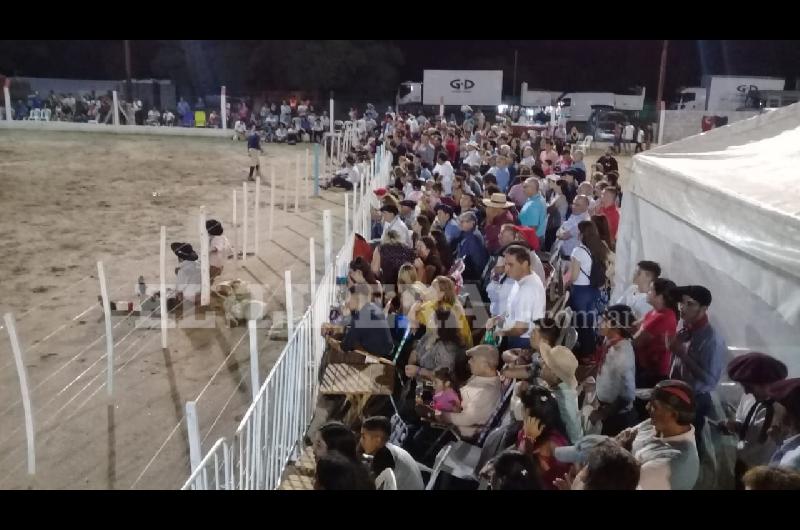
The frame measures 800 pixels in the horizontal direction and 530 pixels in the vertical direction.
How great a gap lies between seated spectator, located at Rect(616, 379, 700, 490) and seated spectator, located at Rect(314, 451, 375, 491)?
1.25 meters

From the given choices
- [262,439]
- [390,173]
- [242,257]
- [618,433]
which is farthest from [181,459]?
[390,173]

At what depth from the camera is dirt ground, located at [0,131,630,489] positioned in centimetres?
521

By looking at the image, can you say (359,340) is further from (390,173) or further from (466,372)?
(390,173)

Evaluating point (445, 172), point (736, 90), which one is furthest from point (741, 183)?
point (736, 90)

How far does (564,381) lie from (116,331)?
5296 mm

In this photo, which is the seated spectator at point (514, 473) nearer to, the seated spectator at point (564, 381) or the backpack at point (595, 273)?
the seated spectator at point (564, 381)

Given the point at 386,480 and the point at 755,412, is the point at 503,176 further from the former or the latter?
the point at 386,480

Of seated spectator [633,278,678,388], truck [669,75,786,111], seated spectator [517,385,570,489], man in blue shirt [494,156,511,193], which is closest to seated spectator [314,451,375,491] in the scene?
seated spectator [517,385,570,489]

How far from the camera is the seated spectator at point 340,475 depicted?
308 centimetres

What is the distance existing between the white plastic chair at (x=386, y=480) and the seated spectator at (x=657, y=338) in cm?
201

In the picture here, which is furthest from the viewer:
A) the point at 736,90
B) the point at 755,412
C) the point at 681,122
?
the point at 736,90

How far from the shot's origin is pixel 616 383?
4113 millimetres

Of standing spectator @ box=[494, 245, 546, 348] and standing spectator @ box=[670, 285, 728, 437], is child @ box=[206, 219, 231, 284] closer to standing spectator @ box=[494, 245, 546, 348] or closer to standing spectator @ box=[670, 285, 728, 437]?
standing spectator @ box=[494, 245, 546, 348]

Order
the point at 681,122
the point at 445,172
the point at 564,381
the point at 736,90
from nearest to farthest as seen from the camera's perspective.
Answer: the point at 564,381 → the point at 445,172 → the point at 681,122 → the point at 736,90
